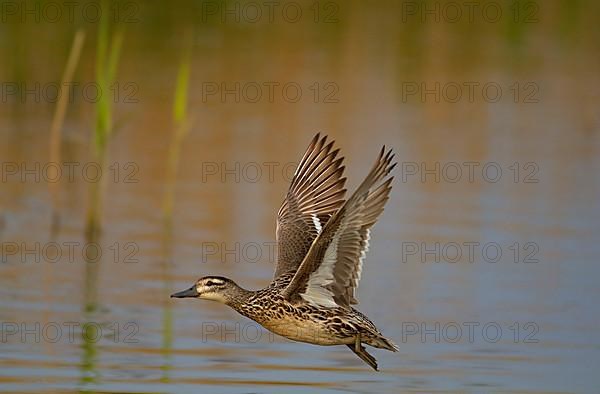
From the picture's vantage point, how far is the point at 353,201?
7.84 metres

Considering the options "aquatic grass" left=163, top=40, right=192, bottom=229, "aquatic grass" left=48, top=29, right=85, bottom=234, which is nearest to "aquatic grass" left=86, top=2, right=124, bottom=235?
"aquatic grass" left=48, top=29, right=85, bottom=234

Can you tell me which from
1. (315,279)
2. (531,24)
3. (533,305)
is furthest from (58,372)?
(531,24)

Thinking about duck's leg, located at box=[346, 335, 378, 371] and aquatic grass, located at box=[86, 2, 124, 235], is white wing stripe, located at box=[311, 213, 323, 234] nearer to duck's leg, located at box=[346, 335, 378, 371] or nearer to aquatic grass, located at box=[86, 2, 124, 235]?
duck's leg, located at box=[346, 335, 378, 371]

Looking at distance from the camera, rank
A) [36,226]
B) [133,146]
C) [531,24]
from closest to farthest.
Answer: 1. [36,226]
2. [133,146]
3. [531,24]

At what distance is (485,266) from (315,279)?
4286 millimetres

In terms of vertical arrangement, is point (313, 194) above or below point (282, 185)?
below

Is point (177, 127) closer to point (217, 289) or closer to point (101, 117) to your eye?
point (101, 117)

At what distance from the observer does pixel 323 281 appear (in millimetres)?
8367

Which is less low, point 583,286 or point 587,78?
point 587,78

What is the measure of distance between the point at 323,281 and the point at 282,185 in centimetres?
628

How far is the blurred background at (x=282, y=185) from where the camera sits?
10.0 meters

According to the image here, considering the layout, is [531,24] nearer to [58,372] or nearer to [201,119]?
[201,119]

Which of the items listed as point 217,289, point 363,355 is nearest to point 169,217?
point 217,289

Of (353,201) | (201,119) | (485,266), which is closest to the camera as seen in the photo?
(353,201)
